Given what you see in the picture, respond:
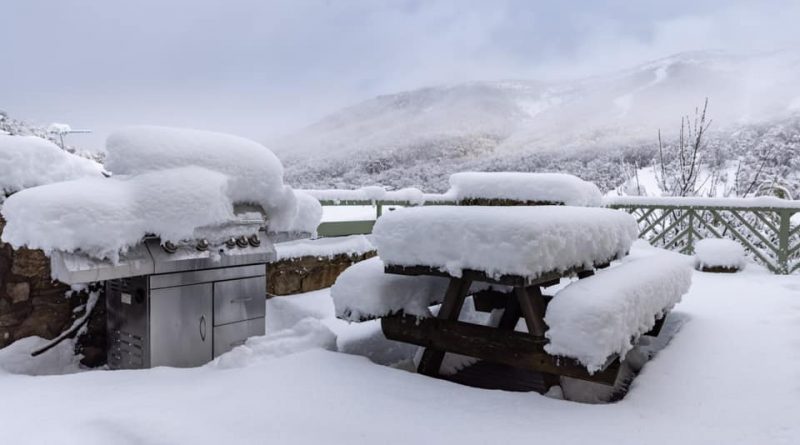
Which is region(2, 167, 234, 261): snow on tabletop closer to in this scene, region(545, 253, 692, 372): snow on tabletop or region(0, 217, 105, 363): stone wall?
region(0, 217, 105, 363): stone wall

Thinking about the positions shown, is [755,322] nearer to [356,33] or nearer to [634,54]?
[356,33]

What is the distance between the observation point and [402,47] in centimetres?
2522

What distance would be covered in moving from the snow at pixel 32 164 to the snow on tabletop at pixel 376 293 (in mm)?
1878

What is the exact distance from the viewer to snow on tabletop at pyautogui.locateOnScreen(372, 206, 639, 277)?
2.67 meters

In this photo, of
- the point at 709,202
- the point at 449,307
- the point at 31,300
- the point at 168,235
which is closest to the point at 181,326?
the point at 168,235

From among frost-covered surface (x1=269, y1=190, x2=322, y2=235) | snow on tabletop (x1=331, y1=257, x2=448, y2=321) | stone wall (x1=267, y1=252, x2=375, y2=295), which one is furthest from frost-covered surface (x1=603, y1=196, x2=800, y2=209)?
snow on tabletop (x1=331, y1=257, x2=448, y2=321)

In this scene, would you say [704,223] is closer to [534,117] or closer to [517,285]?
[517,285]

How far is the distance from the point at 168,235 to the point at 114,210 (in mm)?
317

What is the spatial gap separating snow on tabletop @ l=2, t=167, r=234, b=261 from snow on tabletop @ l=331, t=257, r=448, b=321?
Result: 84cm

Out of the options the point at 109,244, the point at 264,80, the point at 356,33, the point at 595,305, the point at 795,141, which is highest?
the point at 356,33

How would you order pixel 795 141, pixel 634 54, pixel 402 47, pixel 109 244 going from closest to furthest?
pixel 109 244 → pixel 795 141 → pixel 402 47 → pixel 634 54

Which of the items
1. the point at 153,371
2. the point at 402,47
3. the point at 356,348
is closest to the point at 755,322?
the point at 356,348

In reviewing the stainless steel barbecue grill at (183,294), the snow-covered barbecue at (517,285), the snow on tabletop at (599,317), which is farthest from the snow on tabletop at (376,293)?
the snow on tabletop at (599,317)

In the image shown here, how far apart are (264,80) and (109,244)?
1420 cm
